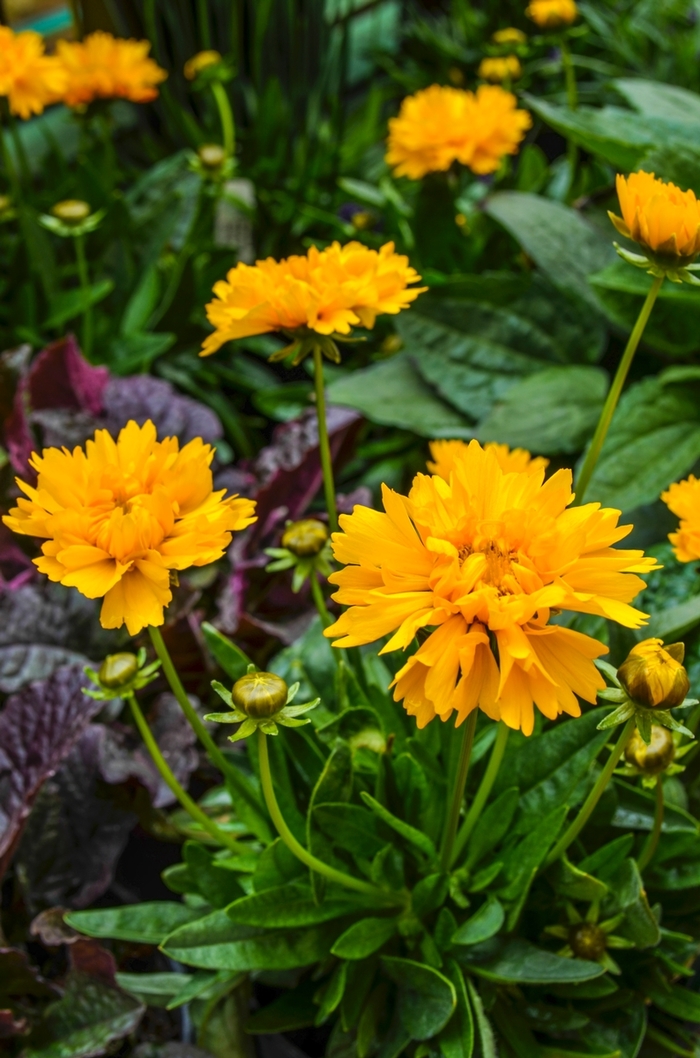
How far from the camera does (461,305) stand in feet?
3.43

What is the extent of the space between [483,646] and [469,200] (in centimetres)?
114

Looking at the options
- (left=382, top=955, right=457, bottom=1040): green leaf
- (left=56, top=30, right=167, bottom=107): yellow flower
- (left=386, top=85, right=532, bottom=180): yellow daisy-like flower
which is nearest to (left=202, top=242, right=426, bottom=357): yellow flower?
(left=382, top=955, right=457, bottom=1040): green leaf

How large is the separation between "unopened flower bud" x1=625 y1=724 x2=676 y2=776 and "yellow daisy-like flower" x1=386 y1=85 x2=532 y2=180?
758 millimetres

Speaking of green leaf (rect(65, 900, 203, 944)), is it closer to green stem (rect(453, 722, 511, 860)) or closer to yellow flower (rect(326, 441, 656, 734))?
green stem (rect(453, 722, 511, 860))

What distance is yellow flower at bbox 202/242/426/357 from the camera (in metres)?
0.50

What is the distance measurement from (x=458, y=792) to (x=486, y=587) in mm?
140

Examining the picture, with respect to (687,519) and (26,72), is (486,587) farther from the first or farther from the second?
(26,72)

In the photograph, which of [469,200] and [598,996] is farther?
[469,200]

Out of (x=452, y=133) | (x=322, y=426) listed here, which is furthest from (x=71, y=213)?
(x=322, y=426)

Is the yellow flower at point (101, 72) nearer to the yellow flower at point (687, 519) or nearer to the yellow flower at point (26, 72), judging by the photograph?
the yellow flower at point (26, 72)

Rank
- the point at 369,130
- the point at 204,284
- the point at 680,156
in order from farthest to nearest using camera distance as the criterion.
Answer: the point at 369,130
the point at 204,284
the point at 680,156

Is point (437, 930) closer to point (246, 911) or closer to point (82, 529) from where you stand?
point (246, 911)

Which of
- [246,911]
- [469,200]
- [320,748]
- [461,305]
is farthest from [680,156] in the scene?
[246,911]

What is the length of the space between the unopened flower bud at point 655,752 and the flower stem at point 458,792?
84 mm
